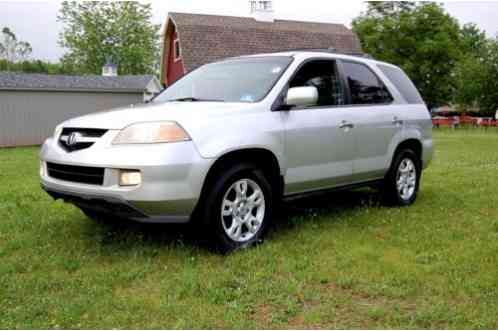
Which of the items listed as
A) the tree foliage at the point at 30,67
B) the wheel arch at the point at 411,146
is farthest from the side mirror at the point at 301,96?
the tree foliage at the point at 30,67

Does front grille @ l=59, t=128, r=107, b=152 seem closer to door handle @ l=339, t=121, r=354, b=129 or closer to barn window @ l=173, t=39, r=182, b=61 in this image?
door handle @ l=339, t=121, r=354, b=129

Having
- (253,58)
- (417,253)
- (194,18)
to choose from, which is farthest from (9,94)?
(417,253)

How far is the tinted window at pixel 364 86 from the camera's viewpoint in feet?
18.5

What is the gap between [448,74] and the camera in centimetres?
4225

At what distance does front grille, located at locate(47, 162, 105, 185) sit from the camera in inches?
158

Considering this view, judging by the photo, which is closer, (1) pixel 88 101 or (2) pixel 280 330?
(2) pixel 280 330

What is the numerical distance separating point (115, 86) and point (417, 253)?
22196mm

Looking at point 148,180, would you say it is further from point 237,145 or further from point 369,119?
point 369,119

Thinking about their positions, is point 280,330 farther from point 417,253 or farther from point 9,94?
point 9,94

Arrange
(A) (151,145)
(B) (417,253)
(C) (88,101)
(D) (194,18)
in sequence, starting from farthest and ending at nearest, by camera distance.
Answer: (D) (194,18), (C) (88,101), (B) (417,253), (A) (151,145)

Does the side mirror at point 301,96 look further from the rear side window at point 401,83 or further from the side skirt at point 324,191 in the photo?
the rear side window at point 401,83

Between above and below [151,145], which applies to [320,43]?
above

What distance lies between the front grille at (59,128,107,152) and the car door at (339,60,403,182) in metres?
2.64

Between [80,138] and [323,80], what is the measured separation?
2.56m
